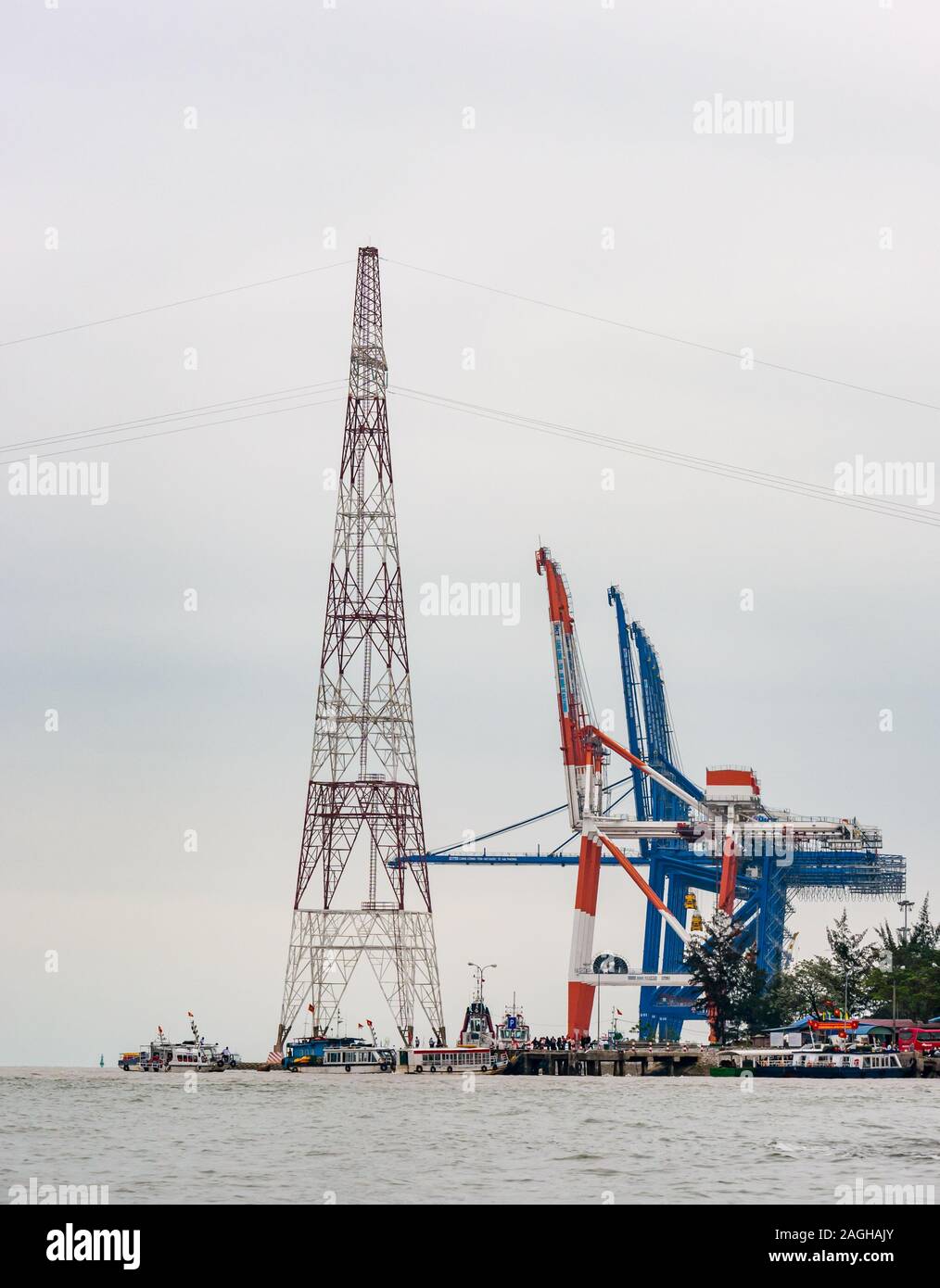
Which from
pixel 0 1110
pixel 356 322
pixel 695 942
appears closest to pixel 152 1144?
pixel 0 1110

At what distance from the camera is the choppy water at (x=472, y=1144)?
46.9 metres

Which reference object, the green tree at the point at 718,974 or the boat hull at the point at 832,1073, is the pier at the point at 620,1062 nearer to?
the boat hull at the point at 832,1073

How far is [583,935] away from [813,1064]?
1057 inches

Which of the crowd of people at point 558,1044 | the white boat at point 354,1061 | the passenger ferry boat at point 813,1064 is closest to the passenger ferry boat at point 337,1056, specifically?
the white boat at point 354,1061

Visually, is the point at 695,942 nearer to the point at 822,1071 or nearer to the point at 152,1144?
the point at 822,1071

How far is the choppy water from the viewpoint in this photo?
1848 inches

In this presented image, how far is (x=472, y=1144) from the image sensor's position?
5922 centimetres

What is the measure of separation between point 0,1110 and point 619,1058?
182 ft

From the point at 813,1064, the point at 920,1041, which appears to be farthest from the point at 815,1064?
the point at 920,1041

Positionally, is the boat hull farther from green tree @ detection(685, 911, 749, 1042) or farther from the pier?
green tree @ detection(685, 911, 749, 1042)

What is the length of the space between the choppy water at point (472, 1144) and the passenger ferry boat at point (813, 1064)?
65.4ft

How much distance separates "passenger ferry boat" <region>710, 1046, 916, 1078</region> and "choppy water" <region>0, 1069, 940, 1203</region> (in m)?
19.9

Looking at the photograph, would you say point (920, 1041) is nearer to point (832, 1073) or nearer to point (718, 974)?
point (832, 1073)
